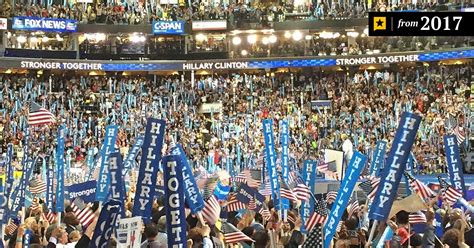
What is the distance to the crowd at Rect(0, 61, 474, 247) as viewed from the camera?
3800 cm

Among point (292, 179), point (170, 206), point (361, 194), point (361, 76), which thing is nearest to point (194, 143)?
point (361, 76)

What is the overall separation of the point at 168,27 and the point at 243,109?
291 inches

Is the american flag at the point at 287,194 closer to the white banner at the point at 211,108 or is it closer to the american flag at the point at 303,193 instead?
the american flag at the point at 303,193

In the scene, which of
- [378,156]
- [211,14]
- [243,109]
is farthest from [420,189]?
[211,14]

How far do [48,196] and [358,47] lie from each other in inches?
1315

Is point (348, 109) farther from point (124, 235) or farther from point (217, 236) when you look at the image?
point (124, 235)

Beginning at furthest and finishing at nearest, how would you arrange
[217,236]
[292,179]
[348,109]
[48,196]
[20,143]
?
[348,109], [20,143], [292,179], [48,196], [217,236]

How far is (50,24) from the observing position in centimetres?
4669

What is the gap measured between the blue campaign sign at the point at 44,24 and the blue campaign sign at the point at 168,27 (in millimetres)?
4299

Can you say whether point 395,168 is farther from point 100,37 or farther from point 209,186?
point 100,37

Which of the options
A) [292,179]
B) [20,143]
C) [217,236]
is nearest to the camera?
[217,236]

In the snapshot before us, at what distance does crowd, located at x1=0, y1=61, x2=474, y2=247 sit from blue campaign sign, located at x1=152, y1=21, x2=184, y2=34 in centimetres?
265

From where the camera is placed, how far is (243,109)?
1759 inches

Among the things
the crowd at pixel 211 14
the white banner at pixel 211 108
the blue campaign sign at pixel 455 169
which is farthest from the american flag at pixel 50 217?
the crowd at pixel 211 14
